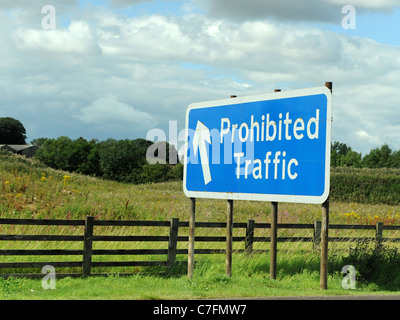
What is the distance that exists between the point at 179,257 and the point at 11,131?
380ft

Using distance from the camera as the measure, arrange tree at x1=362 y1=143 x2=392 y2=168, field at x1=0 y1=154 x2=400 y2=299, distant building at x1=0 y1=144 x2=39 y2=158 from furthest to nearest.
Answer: distant building at x1=0 y1=144 x2=39 y2=158 → tree at x1=362 y1=143 x2=392 y2=168 → field at x1=0 y1=154 x2=400 y2=299

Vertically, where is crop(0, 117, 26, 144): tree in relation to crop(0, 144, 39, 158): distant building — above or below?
above

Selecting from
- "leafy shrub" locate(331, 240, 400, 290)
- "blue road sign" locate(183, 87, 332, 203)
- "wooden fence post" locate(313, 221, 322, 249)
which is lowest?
"leafy shrub" locate(331, 240, 400, 290)

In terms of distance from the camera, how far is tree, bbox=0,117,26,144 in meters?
120

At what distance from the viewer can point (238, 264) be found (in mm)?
13680

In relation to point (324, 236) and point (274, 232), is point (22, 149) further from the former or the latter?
point (324, 236)

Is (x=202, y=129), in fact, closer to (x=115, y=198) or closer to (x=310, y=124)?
(x=310, y=124)

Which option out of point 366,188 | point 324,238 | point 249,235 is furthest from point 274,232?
point 366,188

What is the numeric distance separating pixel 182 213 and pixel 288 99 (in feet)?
40.2

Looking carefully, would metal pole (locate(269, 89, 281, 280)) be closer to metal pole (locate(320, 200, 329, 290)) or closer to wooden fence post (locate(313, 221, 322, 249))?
metal pole (locate(320, 200, 329, 290))

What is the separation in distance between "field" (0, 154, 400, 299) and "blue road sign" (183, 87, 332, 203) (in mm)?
2034

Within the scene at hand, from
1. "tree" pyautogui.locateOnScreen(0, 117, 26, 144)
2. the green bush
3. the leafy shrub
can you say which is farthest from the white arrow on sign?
"tree" pyautogui.locateOnScreen(0, 117, 26, 144)

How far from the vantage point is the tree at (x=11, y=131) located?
12025 cm
